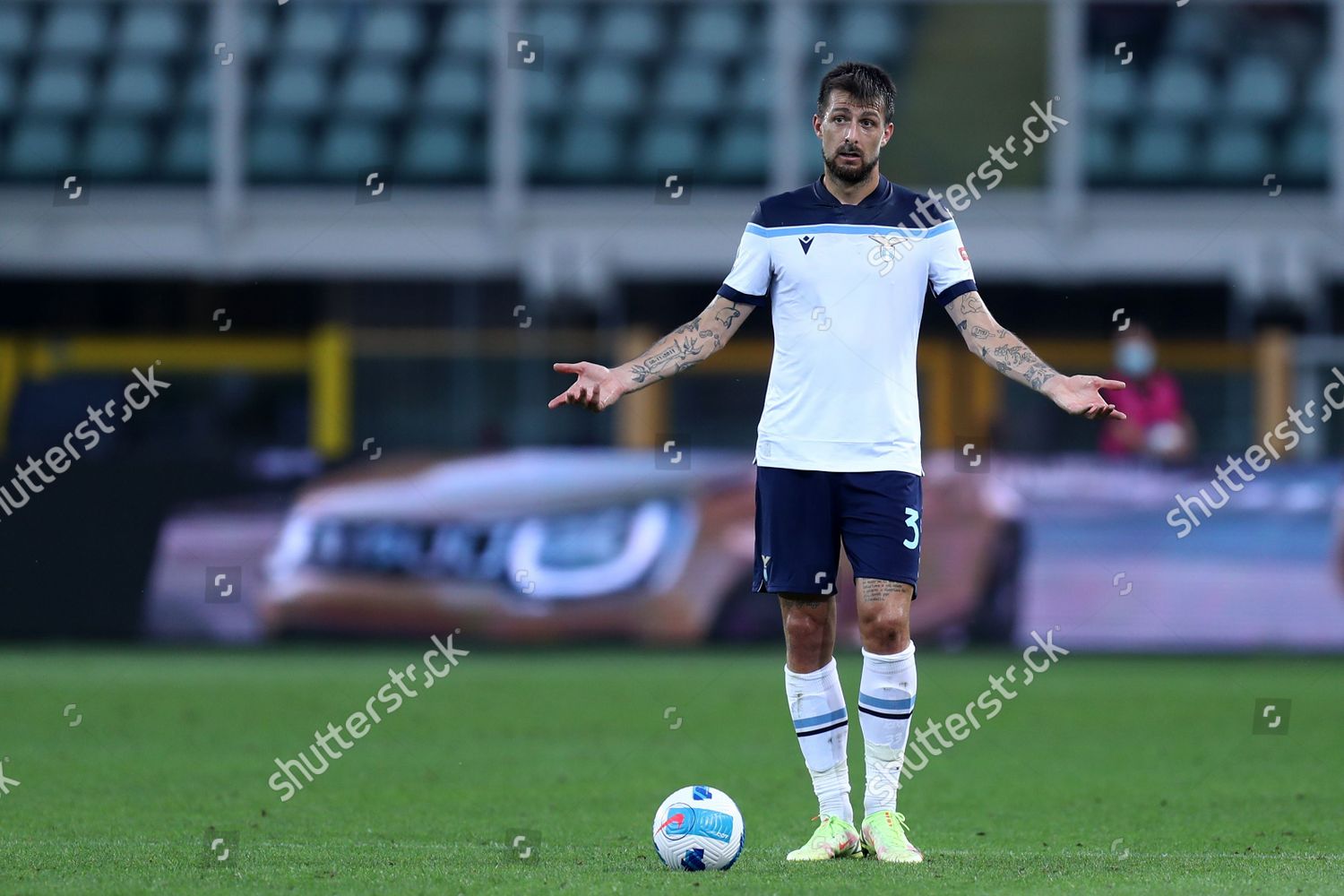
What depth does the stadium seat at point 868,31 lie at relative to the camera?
21156mm

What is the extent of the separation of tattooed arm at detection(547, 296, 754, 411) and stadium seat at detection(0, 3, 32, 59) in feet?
57.1

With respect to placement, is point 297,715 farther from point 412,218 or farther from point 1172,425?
point 412,218

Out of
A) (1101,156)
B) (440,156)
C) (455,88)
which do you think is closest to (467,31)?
(455,88)

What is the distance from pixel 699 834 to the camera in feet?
18.4

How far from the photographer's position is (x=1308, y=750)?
9484 millimetres

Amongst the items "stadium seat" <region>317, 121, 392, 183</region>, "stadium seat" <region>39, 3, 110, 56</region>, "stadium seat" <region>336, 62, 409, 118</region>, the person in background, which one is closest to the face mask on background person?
the person in background

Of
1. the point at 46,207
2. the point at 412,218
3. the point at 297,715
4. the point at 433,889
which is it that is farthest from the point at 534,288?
the point at 433,889

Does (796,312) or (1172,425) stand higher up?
(796,312)

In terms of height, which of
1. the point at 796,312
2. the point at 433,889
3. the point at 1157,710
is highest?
the point at 796,312

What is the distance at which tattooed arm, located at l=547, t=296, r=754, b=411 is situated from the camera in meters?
5.82

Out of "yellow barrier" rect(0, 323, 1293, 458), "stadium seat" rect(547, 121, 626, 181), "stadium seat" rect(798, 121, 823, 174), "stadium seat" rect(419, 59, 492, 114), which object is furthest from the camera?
"stadium seat" rect(419, 59, 492, 114)

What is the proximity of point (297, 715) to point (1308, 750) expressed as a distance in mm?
5122

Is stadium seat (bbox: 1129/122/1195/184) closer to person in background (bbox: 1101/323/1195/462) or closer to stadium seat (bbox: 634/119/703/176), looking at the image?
stadium seat (bbox: 634/119/703/176)

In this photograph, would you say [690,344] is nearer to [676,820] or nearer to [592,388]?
[592,388]
